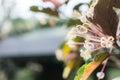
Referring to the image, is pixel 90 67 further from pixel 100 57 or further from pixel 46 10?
pixel 46 10

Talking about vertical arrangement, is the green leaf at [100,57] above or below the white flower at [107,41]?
below

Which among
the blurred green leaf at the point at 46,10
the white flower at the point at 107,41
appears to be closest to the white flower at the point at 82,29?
the white flower at the point at 107,41

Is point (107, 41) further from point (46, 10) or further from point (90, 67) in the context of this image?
point (46, 10)

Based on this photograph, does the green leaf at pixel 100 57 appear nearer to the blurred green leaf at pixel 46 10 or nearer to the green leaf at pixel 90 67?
the green leaf at pixel 90 67

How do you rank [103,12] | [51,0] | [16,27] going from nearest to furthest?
[103,12] < [51,0] < [16,27]

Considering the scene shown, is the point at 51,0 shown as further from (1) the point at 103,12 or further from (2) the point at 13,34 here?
(2) the point at 13,34

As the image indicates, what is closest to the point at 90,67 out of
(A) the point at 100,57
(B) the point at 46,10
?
(A) the point at 100,57

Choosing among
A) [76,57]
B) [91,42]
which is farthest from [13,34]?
[91,42]

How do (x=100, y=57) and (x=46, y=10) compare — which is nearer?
(x=100, y=57)

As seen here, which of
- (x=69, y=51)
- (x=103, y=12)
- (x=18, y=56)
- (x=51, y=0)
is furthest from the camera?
(x=18, y=56)

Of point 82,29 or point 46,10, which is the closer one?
point 82,29

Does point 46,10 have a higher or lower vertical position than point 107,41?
lower
